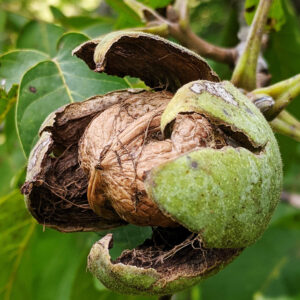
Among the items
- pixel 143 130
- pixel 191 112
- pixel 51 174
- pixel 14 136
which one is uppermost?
pixel 191 112

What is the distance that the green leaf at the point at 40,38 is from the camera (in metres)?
3.02

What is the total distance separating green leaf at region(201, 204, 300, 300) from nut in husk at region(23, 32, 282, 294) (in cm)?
218

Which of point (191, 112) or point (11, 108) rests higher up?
point (191, 112)

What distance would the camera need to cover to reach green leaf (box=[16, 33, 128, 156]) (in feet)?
6.19

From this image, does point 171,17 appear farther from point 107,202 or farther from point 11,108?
point 107,202

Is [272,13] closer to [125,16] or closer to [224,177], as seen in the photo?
[125,16]

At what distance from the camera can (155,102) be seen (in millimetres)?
1627

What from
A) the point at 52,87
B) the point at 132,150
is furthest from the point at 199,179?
the point at 52,87

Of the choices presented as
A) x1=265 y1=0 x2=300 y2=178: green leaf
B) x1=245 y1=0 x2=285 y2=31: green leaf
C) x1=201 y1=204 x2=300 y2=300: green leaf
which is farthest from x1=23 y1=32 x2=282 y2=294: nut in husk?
x1=201 y1=204 x2=300 y2=300: green leaf

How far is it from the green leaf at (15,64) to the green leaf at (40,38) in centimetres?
76

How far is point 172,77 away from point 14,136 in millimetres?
1393

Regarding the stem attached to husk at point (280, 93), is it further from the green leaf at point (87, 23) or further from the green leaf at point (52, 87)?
the green leaf at point (87, 23)

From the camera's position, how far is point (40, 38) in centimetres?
303

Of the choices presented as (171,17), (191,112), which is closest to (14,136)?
(171,17)
